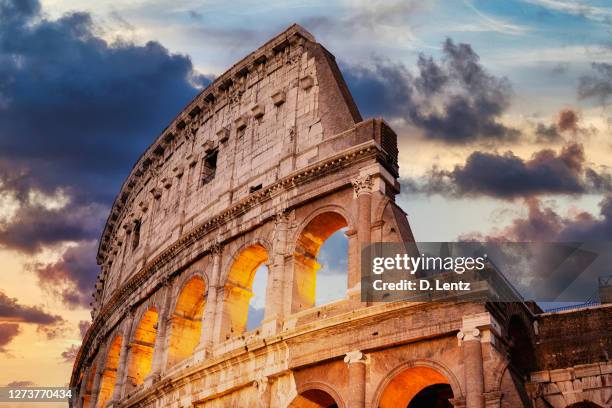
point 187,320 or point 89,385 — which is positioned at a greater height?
point 187,320

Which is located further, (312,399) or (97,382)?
(97,382)

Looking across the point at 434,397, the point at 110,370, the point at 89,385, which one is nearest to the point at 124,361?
the point at 110,370

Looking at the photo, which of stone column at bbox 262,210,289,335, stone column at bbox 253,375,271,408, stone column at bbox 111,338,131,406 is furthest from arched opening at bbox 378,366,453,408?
stone column at bbox 111,338,131,406

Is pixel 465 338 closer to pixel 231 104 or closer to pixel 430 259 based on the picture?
pixel 430 259

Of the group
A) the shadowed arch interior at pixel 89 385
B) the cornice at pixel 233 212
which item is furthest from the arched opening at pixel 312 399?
the shadowed arch interior at pixel 89 385

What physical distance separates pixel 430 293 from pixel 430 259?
1.43 m

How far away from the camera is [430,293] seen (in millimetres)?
16016

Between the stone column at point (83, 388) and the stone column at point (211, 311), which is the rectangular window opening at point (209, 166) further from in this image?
the stone column at point (83, 388)

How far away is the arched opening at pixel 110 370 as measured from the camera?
28.2m

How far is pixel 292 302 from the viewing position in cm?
1916

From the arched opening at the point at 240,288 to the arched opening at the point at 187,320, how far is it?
1676mm

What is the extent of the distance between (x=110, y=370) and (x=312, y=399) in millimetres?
13325

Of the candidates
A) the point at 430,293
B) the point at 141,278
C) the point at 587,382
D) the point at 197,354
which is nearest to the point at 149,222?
the point at 141,278

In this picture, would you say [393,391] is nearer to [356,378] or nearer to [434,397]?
[356,378]
